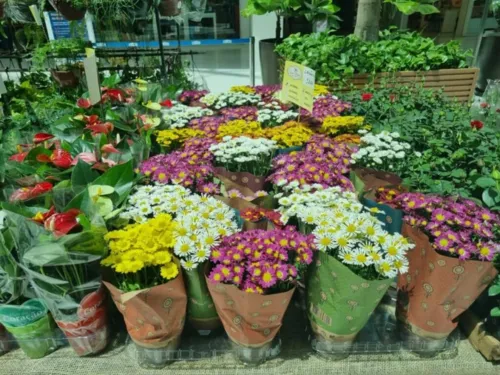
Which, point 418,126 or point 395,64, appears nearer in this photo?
point 418,126

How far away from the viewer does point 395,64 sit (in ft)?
10.1

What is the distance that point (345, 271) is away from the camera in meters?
1.04

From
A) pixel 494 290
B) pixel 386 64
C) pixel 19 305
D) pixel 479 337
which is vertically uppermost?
pixel 386 64

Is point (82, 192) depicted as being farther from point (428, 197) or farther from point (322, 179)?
point (428, 197)

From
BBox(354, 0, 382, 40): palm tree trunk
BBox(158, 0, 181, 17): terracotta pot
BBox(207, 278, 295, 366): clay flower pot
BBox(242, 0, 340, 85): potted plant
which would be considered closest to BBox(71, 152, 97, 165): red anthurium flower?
BBox(207, 278, 295, 366): clay flower pot

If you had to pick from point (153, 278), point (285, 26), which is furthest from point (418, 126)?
point (285, 26)

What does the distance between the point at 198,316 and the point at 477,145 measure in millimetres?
1417

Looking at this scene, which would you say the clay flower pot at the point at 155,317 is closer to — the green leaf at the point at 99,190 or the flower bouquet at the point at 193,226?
the flower bouquet at the point at 193,226

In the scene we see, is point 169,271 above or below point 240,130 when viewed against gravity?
below

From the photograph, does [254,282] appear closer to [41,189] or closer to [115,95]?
[41,189]

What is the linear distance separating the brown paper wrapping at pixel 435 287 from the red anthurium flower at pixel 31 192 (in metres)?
1.25

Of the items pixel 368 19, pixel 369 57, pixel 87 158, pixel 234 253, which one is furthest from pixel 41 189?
pixel 368 19

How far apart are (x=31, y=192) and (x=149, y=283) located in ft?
1.82

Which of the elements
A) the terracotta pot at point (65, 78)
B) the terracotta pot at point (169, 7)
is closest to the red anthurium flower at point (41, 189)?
the terracotta pot at point (169, 7)
